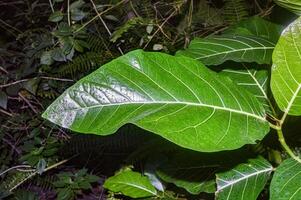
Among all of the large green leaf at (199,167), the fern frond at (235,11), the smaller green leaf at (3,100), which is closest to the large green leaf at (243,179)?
the large green leaf at (199,167)

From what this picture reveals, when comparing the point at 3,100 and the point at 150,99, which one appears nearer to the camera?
the point at 150,99

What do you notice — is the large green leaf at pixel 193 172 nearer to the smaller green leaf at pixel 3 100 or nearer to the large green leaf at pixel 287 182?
the large green leaf at pixel 287 182

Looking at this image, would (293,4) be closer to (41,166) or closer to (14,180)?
(41,166)

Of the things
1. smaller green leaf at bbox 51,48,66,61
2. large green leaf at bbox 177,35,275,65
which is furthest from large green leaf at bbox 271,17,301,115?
smaller green leaf at bbox 51,48,66,61

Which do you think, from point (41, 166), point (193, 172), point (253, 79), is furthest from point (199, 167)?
point (41, 166)

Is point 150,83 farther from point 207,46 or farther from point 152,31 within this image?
point 152,31

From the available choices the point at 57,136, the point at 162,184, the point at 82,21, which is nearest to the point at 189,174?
the point at 162,184
